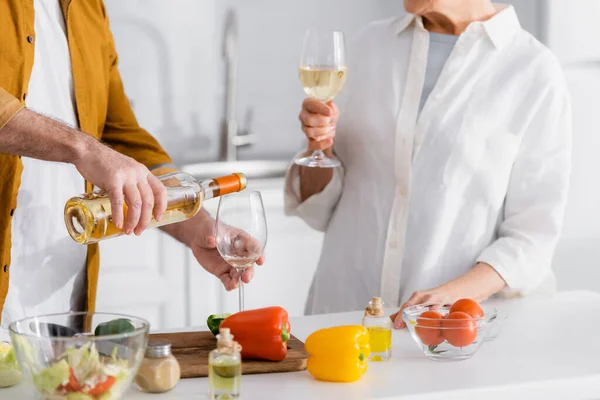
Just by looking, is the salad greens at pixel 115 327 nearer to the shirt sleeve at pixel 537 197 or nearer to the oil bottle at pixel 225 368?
the oil bottle at pixel 225 368

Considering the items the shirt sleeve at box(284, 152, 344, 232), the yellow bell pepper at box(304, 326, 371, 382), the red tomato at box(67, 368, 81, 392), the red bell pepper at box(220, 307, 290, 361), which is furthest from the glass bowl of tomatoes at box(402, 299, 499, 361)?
the shirt sleeve at box(284, 152, 344, 232)

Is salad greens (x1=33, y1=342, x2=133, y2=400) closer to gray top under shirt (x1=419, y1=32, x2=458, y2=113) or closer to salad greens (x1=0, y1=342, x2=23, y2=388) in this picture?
salad greens (x1=0, y1=342, x2=23, y2=388)

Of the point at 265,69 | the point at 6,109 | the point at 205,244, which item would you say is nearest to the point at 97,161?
the point at 6,109

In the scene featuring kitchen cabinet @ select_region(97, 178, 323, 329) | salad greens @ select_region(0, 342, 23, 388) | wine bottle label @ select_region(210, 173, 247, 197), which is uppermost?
wine bottle label @ select_region(210, 173, 247, 197)

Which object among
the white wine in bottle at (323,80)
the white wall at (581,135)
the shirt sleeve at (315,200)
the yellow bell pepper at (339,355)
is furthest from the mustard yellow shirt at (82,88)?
the white wall at (581,135)

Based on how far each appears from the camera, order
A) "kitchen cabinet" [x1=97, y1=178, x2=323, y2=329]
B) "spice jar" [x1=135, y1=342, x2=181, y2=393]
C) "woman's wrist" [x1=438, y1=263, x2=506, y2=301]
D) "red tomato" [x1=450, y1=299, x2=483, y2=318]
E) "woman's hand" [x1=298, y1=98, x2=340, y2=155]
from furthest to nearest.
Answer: "kitchen cabinet" [x1=97, y1=178, x2=323, y2=329], "woman's hand" [x1=298, y1=98, x2=340, y2=155], "woman's wrist" [x1=438, y1=263, x2=506, y2=301], "red tomato" [x1=450, y1=299, x2=483, y2=318], "spice jar" [x1=135, y1=342, x2=181, y2=393]

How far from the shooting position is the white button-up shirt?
81.9 inches

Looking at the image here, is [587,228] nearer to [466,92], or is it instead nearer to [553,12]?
[553,12]

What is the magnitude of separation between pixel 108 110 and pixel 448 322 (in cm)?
112

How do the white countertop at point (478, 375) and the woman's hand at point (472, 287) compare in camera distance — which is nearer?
the white countertop at point (478, 375)

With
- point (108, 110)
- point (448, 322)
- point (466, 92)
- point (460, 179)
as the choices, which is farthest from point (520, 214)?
point (108, 110)

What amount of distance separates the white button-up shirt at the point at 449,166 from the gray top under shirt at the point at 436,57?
0.02 m

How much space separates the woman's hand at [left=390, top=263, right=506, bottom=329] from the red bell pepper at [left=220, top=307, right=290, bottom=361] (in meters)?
0.39

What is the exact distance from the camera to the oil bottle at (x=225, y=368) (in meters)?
1.30
